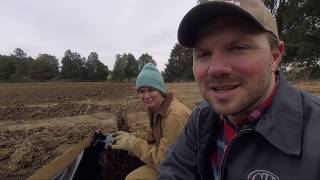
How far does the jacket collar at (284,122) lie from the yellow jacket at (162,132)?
1618mm

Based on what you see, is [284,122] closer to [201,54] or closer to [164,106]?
[201,54]

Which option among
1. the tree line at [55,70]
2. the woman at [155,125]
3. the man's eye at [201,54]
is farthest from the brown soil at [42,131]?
the tree line at [55,70]

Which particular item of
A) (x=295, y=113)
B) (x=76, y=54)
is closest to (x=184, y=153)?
(x=295, y=113)

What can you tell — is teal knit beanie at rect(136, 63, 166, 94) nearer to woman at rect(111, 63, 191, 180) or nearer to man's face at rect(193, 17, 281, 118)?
woman at rect(111, 63, 191, 180)

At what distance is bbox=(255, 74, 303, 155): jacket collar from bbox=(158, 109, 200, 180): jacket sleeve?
0.51 meters

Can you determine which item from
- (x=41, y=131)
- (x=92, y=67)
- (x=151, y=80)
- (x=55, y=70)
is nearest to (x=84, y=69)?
(x=92, y=67)

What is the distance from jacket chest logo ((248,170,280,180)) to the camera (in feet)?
4.16

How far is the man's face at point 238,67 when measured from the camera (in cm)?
138

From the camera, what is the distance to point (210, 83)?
146 centimetres

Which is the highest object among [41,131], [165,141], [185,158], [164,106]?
[164,106]

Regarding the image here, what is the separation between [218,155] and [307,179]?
1.77 ft

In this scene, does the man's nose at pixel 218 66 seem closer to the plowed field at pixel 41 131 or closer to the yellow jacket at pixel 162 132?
the yellow jacket at pixel 162 132

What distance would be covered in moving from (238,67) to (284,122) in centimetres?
25

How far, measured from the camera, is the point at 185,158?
1.85 metres
